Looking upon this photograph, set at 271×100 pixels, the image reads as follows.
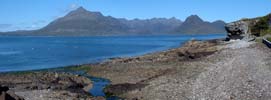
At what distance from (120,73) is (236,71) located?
17.0 meters

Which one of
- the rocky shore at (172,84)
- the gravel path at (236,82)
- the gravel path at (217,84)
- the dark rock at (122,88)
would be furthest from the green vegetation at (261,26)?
the dark rock at (122,88)

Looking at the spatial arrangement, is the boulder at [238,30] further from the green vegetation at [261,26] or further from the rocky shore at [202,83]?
the rocky shore at [202,83]

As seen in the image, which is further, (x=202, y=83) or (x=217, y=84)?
(x=202, y=83)

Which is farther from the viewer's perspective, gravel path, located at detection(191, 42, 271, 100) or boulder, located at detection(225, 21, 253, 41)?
boulder, located at detection(225, 21, 253, 41)

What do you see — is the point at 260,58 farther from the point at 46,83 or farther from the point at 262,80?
the point at 46,83

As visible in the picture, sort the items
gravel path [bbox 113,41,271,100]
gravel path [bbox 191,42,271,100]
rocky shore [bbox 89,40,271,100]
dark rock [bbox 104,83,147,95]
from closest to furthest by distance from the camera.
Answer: gravel path [bbox 191,42,271,100], gravel path [bbox 113,41,271,100], rocky shore [bbox 89,40,271,100], dark rock [bbox 104,83,147,95]

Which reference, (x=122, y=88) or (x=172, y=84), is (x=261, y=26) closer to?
(x=122, y=88)

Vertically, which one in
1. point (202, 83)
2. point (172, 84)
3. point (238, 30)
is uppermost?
point (238, 30)

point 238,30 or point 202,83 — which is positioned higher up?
point 238,30

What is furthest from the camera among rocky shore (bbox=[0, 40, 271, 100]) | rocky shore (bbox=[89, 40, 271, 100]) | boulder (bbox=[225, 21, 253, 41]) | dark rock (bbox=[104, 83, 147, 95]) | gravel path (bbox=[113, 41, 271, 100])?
boulder (bbox=[225, 21, 253, 41])

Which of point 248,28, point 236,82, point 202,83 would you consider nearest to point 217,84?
point 236,82

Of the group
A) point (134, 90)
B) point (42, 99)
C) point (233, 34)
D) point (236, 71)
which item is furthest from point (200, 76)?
point (233, 34)

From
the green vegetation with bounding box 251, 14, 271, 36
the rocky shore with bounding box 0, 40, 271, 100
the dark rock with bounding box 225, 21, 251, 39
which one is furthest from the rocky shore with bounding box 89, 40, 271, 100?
the green vegetation with bounding box 251, 14, 271, 36

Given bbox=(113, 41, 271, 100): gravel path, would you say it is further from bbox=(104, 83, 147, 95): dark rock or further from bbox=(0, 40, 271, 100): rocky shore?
bbox=(104, 83, 147, 95): dark rock
